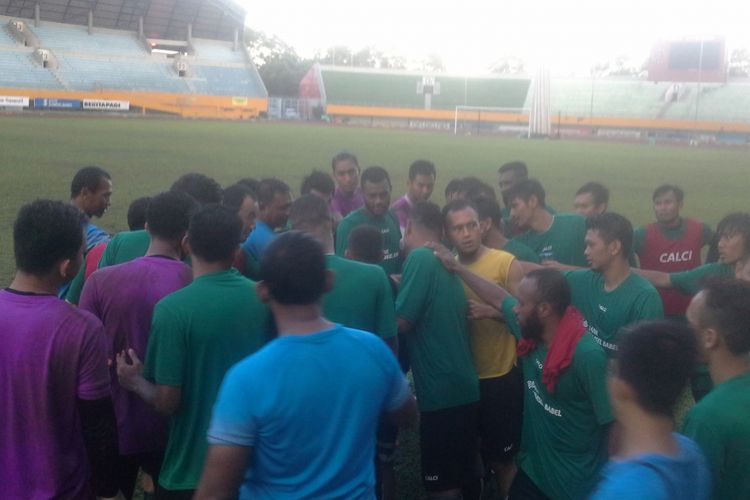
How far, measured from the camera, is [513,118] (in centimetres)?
7162

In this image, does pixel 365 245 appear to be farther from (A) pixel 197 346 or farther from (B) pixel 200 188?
(A) pixel 197 346

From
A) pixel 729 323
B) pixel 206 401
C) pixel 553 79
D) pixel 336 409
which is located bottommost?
pixel 206 401

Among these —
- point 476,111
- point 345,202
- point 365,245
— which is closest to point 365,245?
point 365,245

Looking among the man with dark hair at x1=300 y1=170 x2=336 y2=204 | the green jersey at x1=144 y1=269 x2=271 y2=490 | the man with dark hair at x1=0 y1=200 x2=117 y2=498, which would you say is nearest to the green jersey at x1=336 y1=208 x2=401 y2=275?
the man with dark hair at x1=300 y1=170 x2=336 y2=204

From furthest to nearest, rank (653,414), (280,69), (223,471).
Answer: (280,69) → (223,471) → (653,414)

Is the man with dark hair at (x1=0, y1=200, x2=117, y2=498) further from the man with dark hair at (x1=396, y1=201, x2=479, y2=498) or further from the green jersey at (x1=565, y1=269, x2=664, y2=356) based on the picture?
the green jersey at (x1=565, y1=269, x2=664, y2=356)

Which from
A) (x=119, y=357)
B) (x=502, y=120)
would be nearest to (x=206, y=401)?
(x=119, y=357)

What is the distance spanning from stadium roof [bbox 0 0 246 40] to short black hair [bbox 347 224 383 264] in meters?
64.6

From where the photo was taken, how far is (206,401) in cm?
324

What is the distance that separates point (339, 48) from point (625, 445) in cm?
11460

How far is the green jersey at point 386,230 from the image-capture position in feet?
20.2

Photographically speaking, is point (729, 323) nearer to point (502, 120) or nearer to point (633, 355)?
point (633, 355)

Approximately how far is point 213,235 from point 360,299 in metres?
0.84

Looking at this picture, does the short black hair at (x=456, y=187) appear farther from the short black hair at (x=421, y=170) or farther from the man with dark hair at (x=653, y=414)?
the man with dark hair at (x=653, y=414)
